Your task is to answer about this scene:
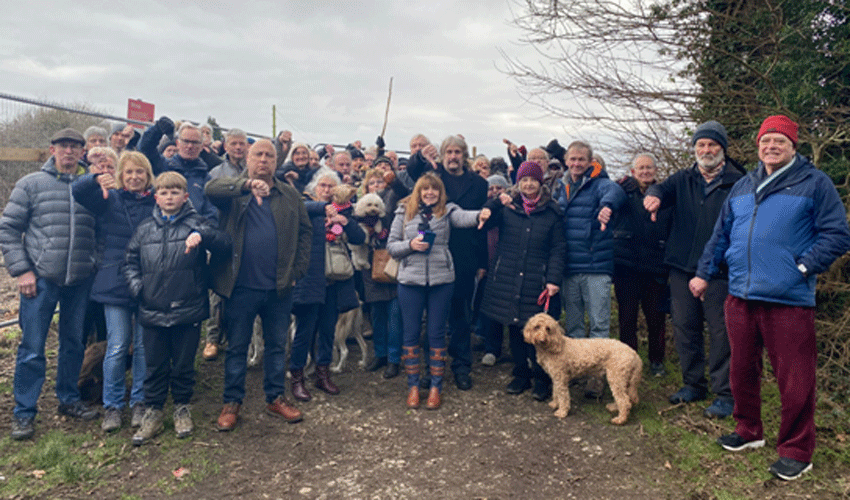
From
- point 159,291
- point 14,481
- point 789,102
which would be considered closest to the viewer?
point 14,481

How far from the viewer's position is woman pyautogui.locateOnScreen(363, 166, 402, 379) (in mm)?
5793

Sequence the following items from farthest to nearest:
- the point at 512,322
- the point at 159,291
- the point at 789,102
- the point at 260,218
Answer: the point at 789,102, the point at 512,322, the point at 260,218, the point at 159,291

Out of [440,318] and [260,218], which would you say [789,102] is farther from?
[260,218]

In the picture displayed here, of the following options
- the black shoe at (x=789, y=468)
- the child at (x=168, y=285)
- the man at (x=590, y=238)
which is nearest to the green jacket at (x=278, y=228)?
→ the child at (x=168, y=285)

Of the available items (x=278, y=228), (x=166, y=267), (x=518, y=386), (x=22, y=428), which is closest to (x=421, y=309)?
(x=518, y=386)

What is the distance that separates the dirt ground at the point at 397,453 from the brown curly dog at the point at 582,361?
180mm

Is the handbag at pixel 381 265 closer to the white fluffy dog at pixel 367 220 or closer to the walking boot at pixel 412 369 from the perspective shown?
the white fluffy dog at pixel 367 220

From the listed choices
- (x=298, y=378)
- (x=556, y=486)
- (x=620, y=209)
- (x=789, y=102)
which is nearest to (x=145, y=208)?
(x=298, y=378)

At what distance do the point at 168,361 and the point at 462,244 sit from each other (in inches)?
115

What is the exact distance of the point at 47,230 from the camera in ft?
14.0

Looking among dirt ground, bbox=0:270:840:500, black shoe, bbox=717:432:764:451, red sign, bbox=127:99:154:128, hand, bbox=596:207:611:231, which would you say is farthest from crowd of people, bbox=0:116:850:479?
A: red sign, bbox=127:99:154:128

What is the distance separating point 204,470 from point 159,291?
1.35 meters

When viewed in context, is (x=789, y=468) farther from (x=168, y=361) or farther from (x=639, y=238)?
(x=168, y=361)

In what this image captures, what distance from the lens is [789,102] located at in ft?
17.5
